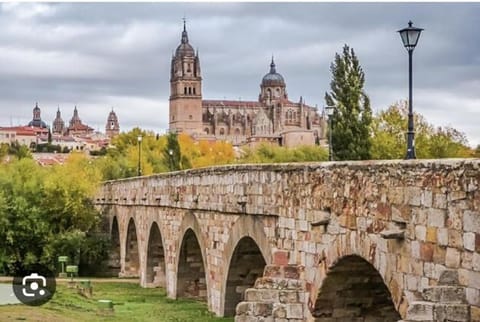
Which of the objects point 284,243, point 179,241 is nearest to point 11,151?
point 179,241

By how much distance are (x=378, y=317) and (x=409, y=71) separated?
146 inches

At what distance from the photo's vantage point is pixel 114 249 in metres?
37.0

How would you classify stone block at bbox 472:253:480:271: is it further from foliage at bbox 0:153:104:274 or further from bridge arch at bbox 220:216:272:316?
foliage at bbox 0:153:104:274

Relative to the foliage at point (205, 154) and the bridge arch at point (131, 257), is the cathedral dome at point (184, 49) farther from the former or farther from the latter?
the bridge arch at point (131, 257)

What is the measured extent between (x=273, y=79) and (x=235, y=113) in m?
13.5

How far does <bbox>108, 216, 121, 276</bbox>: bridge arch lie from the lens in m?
35.6

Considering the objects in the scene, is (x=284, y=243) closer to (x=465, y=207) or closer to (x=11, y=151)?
(x=465, y=207)

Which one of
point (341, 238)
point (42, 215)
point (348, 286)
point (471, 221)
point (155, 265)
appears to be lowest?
point (155, 265)

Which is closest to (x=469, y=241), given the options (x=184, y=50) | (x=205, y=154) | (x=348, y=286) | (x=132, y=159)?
(x=348, y=286)

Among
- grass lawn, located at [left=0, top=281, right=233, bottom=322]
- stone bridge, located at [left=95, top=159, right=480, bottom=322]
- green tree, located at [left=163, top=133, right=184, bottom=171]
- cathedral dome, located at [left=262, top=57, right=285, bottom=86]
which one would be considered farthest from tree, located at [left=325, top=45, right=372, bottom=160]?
cathedral dome, located at [left=262, top=57, right=285, bottom=86]

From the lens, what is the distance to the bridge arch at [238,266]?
16547 millimetres

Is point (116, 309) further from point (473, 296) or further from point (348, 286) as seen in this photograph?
point (473, 296)

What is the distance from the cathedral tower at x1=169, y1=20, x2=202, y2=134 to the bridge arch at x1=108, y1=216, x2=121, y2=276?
395 feet

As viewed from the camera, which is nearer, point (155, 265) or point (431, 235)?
point (431, 235)
